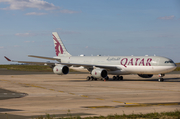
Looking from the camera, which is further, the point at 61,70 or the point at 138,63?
the point at 61,70

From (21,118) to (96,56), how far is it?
35.6 meters

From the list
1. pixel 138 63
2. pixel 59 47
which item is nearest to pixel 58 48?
pixel 59 47

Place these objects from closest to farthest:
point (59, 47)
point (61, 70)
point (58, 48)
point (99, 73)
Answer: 1. point (99, 73)
2. point (61, 70)
3. point (59, 47)
4. point (58, 48)

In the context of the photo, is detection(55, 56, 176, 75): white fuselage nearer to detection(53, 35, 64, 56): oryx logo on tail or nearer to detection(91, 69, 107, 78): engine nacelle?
detection(91, 69, 107, 78): engine nacelle

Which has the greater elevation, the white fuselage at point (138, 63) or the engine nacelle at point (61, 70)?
the white fuselage at point (138, 63)

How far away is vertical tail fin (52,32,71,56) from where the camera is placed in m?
51.8

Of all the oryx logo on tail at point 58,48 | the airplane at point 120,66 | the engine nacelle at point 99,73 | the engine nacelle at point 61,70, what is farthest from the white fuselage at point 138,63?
the oryx logo on tail at point 58,48

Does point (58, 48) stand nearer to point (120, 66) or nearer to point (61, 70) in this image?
point (61, 70)

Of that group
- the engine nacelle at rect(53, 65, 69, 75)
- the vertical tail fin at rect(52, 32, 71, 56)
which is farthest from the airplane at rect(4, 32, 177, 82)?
the vertical tail fin at rect(52, 32, 71, 56)

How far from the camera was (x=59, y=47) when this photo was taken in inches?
2048

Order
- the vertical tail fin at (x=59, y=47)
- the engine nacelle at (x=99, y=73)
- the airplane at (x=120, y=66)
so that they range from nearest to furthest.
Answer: the airplane at (x=120, y=66), the engine nacelle at (x=99, y=73), the vertical tail fin at (x=59, y=47)

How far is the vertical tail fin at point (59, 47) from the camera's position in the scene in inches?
2041

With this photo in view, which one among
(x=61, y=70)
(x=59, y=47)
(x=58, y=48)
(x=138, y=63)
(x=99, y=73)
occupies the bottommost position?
(x=99, y=73)

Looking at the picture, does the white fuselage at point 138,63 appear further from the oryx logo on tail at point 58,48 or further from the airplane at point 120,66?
the oryx logo on tail at point 58,48
